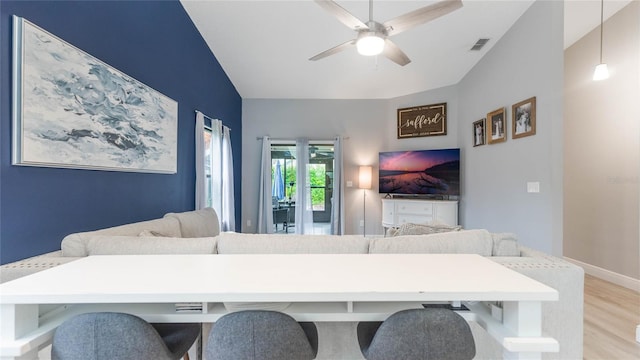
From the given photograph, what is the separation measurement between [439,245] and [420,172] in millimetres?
3669

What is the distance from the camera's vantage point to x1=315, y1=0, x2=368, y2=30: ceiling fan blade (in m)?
1.95

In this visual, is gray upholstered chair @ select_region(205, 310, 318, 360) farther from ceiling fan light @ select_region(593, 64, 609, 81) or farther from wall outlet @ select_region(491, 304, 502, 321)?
ceiling fan light @ select_region(593, 64, 609, 81)

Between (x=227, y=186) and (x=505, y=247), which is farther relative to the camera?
(x=227, y=186)

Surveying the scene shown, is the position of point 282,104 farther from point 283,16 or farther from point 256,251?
point 256,251

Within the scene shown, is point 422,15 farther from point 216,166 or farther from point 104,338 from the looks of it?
point 216,166

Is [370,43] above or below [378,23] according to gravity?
below

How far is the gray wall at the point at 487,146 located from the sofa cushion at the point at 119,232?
3.12 meters

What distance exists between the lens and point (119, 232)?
74.4 inches

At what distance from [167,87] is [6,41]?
1490mm

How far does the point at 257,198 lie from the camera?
5.48 metres

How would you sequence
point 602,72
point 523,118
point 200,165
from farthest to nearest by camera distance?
1. point 200,165
2. point 523,118
3. point 602,72

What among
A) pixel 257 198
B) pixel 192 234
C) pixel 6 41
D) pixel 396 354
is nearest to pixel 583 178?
pixel 396 354

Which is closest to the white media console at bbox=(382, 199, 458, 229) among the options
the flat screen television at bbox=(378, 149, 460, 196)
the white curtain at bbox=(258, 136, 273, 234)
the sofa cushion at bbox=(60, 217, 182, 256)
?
the flat screen television at bbox=(378, 149, 460, 196)

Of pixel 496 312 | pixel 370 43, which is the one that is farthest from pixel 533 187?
pixel 496 312
